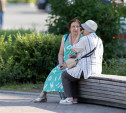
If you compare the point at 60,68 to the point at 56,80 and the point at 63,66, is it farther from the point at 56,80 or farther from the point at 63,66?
the point at 56,80

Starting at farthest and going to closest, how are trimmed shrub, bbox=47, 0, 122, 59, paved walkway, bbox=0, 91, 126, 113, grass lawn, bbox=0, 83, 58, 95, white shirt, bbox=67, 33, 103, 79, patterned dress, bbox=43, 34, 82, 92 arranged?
trimmed shrub, bbox=47, 0, 122, 59 → grass lawn, bbox=0, 83, 58, 95 → patterned dress, bbox=43, 34, 82, 92 → white shirt, bbox=67, 33, 103, 79 → paved walkway, bbox=0, 91, 126, 113

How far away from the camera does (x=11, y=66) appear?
8680mm

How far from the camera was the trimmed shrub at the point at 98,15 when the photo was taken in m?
9.52

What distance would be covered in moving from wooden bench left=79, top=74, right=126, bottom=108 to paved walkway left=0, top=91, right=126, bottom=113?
0.12 metres

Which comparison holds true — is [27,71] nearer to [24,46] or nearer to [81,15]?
[24,46]

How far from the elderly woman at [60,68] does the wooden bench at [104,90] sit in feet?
1.49

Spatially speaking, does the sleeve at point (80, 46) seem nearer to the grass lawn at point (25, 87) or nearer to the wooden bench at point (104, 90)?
the wooden bench at point (104, 90)

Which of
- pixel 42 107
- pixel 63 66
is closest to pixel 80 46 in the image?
pixel 63 66

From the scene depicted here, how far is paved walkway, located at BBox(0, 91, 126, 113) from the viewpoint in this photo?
6.03 metres

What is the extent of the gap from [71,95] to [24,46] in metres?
2.47

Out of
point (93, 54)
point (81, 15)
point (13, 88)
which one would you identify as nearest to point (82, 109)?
point (93, 54)

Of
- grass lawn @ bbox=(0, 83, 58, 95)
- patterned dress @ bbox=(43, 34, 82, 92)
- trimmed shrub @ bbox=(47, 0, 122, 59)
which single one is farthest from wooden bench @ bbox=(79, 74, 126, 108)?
trimmed shrub @ bbox=(47, 0, 122, 59)

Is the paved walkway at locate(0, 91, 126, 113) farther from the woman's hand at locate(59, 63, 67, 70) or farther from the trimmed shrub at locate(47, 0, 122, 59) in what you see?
the trimmed shrub at locate(47, 0, 122, 59)

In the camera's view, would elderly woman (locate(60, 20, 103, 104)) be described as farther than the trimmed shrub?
No
